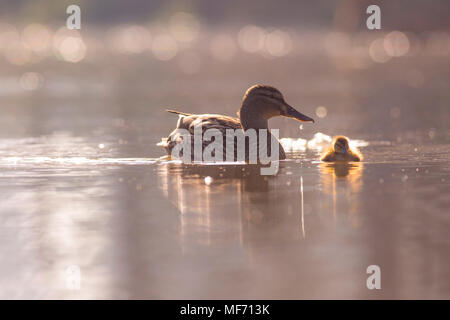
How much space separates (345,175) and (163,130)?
16.1ft

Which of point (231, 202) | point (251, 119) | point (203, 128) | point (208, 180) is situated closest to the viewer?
point (231, 202)

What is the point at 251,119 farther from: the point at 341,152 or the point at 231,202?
the point at 231,202

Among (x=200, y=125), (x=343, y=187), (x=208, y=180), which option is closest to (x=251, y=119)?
(x=200, y=125)

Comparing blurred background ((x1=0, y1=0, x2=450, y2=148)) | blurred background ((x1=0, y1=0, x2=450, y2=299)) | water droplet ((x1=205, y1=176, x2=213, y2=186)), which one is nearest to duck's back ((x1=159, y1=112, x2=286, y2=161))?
blurred background ((x1=0, y1=0, x2=450, y2=299))

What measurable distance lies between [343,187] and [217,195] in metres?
1.12

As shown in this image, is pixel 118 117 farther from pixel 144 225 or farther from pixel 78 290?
pixel 78 290

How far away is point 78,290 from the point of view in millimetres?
5137

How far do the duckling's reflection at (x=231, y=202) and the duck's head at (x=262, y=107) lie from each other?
0.98m

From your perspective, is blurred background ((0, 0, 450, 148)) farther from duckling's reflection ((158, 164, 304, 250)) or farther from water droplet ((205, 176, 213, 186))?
water droplet ((205, 176, 213, 186))

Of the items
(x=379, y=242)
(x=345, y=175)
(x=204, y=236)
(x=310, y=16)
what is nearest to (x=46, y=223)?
(x=204, y=236)

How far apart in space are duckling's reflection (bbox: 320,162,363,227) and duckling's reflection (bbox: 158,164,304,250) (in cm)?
28

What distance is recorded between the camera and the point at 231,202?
7.52m

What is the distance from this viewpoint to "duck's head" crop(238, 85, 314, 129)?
10.5 metres

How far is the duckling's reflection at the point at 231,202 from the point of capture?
6.39m
